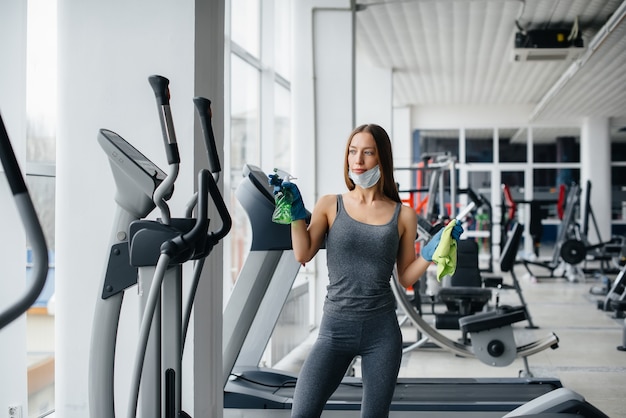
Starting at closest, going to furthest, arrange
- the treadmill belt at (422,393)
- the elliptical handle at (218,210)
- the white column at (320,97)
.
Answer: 1. the elliptical handle at (218,210)
2. the treadmill belt at (422,393)
3. the white column at (320,97)

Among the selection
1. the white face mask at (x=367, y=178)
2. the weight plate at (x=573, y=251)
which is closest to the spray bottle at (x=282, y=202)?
the white face mask at (x=367, y=178)

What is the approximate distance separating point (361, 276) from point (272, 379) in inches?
67.8

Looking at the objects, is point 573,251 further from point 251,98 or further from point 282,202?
point 282,202

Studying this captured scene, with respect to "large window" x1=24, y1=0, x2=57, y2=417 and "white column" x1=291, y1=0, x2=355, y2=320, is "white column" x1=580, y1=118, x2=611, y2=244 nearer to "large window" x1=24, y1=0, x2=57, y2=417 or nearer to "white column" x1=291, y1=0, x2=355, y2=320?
"white column" x1=291, y1=0, x2=355, y2=320

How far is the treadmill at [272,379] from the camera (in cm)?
316

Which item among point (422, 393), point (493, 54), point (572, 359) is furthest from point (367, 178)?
point (493, 54)

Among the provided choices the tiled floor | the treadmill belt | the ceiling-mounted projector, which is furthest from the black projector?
the treadmill belt

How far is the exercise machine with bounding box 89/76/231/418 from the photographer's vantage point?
1.85 m

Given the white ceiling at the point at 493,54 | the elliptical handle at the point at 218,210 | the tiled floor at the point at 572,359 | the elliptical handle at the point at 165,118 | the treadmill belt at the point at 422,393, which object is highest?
the white ceiling at the point at 493,54

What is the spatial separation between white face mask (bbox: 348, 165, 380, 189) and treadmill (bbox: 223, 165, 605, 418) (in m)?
0.85

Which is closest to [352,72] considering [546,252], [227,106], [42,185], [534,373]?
[227,106]

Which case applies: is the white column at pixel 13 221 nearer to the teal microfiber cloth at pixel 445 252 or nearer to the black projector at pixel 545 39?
the teal microfiber cloth at pixel 445 252

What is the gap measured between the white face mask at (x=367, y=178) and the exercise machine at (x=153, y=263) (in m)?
0.53

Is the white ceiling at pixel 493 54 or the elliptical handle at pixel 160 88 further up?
the white ceiling at pixel 493 54
